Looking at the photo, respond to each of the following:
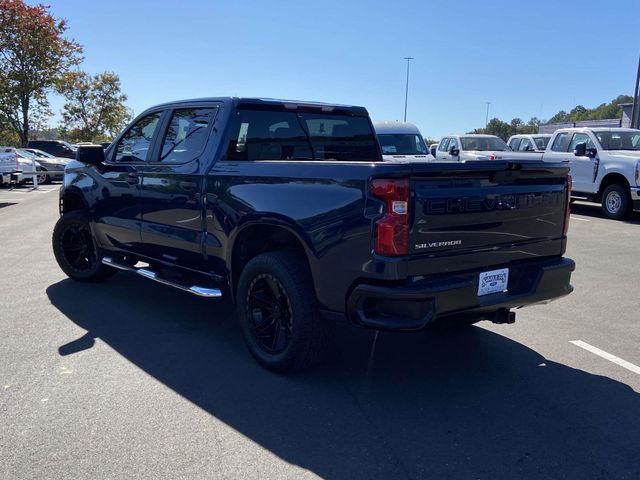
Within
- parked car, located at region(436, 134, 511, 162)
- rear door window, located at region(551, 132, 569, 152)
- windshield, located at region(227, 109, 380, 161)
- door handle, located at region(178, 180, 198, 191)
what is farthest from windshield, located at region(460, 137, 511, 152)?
door handle, located at region(178, 180, 198, 191)

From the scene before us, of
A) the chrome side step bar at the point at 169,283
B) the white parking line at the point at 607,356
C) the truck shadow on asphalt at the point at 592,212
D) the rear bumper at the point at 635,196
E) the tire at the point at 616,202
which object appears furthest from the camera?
the truck shadow on asphalt at the point at 592,212

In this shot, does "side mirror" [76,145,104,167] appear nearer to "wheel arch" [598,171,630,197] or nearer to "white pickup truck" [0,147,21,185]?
"wheel arch" [598,171,630,197]

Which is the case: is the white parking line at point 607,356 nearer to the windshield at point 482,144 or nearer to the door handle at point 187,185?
the door handle at point 187,185

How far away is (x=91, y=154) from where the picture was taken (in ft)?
18.9

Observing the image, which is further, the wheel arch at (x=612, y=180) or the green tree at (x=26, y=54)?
the green tree at (x=26, y=54)

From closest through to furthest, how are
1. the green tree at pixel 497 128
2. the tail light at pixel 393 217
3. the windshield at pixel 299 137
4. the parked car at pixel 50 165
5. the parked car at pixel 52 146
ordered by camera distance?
the tail light at pixel 393 217, the windshield at pixel 299 137, the parked car at pixel 50 165, the parked car at pixel 52 146, the green tree at pixel 497 128

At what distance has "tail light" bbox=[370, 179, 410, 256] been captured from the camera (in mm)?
3287

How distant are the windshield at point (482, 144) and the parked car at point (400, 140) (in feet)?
9.12

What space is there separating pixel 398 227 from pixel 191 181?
→ 2100 millimetres

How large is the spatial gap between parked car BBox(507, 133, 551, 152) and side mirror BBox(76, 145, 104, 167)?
50.6 ft

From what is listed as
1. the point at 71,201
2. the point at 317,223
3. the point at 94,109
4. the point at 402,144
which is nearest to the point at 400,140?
the point at 402,144

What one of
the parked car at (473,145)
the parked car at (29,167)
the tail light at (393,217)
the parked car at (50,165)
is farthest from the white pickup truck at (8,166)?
the tail light at (393,217)

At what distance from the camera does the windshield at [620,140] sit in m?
13.8

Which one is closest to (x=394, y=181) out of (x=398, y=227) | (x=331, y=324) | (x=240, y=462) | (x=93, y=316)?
(x=398, y=227)
